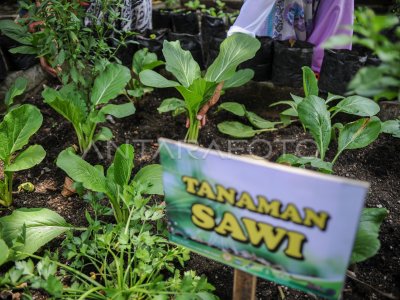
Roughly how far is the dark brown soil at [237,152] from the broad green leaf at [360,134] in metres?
0.23

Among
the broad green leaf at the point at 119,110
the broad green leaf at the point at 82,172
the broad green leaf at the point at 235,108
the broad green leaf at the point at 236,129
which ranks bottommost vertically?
the broad green leaf at the point at 236,129

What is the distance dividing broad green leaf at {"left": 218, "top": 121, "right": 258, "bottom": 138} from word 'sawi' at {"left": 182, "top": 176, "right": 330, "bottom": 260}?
41.7 inches

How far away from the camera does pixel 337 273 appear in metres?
0.73

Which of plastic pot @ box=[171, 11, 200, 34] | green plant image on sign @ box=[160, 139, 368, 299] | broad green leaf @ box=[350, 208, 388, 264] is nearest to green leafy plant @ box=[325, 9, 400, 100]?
green plant image on sign @ box=[160, 139, 368, 299]

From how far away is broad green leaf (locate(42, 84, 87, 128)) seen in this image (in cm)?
154

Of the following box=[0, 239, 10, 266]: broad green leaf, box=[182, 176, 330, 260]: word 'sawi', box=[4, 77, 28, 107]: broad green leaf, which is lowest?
box=[0, 239, 10, 266]: broad green leaf

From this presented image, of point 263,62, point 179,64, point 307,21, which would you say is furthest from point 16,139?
point 307,21

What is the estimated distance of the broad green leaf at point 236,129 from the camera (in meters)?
1.87

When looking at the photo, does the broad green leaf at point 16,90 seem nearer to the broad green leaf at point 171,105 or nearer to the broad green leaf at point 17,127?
the broad green leaf at point 17,127

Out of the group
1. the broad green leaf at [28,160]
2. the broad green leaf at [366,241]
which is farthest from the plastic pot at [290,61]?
the broad green leaf at [28,160]

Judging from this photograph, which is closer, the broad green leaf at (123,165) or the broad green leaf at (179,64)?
the broad green leaf at (123,165)

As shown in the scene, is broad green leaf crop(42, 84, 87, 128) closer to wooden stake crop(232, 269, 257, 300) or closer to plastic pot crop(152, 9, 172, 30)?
wooden stake crop(232, 269, 257, 300)

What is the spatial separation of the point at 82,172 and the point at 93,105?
48 centimetres

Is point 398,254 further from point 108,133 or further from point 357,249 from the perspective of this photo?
point 108,133
